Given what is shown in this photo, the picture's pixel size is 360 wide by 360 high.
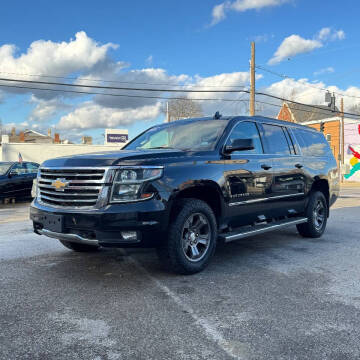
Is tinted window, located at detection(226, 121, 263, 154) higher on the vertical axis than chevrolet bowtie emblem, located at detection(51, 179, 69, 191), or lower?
higher

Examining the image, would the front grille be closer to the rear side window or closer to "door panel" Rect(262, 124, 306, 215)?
"door panel" Rect(262, 124, 306, 215)

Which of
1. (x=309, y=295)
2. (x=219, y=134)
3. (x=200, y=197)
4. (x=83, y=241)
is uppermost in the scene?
(x=219, y=134)

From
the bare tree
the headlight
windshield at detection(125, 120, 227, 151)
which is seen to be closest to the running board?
windshield at detection(125, 120, 227, 151)

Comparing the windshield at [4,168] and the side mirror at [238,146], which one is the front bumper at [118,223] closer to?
the side mirror at [238,146]

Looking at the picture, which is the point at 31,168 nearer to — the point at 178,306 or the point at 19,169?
the point at 19,169

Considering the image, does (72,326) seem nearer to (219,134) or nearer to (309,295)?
(309,295)

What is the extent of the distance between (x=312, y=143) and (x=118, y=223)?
173 inches

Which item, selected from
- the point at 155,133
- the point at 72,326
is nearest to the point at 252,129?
the point at 155,133

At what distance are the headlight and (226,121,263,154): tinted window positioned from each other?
1513 millimetres

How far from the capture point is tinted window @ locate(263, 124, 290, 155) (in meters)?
5.64

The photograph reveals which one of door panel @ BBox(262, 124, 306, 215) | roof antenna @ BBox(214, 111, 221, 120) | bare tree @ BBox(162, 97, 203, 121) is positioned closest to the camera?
roof antenna @ BBox(214, 111, 221, 120)

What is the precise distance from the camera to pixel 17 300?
3.60 meters

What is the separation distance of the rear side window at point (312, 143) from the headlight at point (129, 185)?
353 cm

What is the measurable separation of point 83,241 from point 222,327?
1.69 metres
